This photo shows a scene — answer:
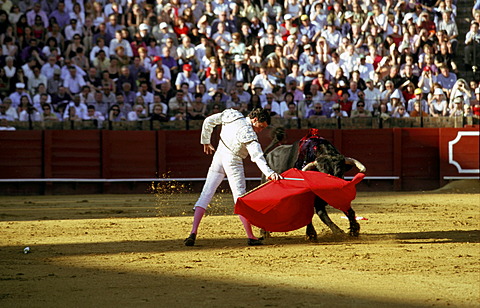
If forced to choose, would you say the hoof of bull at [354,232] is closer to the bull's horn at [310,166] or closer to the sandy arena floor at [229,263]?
the sandy arena floor at [229,263]

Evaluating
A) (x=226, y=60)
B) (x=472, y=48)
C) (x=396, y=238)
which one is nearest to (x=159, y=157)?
(x=226, y=60)

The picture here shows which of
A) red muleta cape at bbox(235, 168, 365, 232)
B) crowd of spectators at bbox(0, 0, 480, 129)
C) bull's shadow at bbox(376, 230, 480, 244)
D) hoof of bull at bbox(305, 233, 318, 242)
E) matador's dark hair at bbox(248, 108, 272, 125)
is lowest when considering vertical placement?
bull's shadow at bbox(376, 230, 480, 244)

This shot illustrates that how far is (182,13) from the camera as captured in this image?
565 inches

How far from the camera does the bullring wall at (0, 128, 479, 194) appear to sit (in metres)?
13.4

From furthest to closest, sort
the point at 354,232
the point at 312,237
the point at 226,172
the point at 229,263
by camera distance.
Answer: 1. the point at 354,232
2. the point at 312,237
3. the point at 226,172
4. the point at 229,263

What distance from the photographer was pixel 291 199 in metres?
6.59

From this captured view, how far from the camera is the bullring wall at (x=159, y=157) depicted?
43.9 feet

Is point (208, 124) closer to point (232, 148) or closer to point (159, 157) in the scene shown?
point (232, 148)

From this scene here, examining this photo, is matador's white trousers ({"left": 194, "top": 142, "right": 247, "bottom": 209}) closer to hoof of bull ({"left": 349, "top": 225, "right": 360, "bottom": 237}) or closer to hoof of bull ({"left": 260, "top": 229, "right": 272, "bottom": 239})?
hoof of bull ({"left": 260, "top": 229, "right": 272, "bottom": 239})

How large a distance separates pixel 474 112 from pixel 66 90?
22.2 ft

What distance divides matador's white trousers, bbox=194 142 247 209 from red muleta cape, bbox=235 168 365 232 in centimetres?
12

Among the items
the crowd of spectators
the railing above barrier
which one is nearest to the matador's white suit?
the crowd of spectators

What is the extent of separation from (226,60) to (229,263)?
8255 mm

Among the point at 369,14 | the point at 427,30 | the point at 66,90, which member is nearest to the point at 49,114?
the point at 66,90
